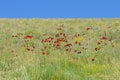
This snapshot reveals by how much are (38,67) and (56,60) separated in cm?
89

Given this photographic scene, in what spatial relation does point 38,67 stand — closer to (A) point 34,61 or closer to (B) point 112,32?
(A) point 34,61

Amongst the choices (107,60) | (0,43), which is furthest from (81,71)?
(0,43)

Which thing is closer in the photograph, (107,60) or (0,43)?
(107,60)

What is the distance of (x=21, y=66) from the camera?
29.5 ft

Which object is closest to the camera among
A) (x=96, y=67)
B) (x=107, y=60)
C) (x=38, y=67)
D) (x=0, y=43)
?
(x=38, y=67)

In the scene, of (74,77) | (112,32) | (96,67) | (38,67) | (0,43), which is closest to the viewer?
(74,77)

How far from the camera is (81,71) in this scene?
8.92 m

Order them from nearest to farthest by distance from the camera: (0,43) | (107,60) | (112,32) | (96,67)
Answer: (96,67) → (107,60) → (0,43) → (112,32)

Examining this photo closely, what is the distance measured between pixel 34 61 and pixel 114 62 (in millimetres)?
1824

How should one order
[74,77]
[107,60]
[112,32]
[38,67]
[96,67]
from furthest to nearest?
1. [112,32]
2. [107,60]
3. [96,67]
4. [38,67]
5. [74,77]

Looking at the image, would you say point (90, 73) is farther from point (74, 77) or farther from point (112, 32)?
point (112, 32)

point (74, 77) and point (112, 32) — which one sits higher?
point (112, 32)

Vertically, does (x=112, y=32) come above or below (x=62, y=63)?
above

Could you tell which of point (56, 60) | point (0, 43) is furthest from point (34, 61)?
point (0, 43)
